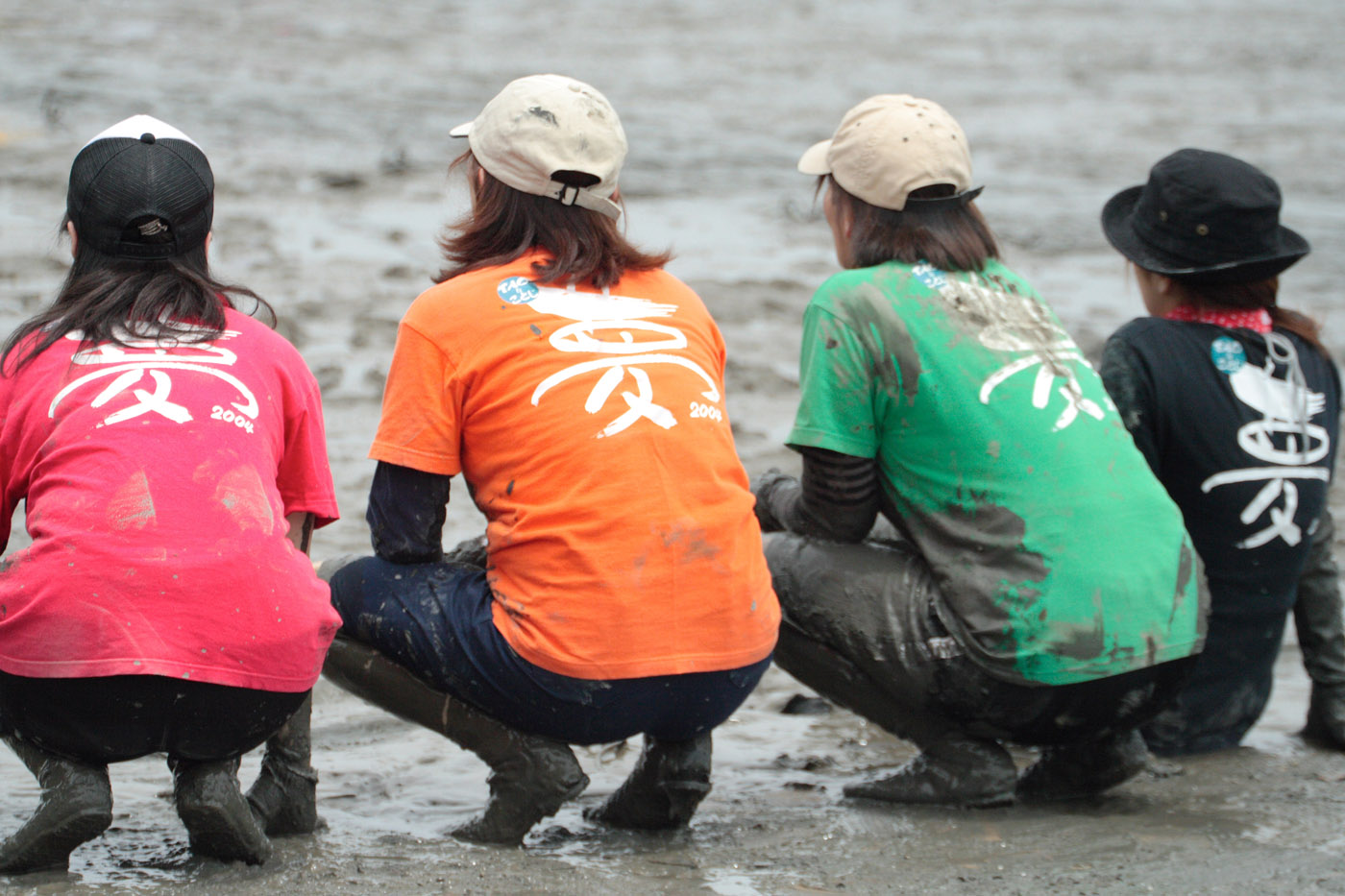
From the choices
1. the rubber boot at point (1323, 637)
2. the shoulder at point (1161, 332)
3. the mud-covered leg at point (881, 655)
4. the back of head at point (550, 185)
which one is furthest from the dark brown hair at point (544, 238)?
the rubber boot at point (1323, 637)

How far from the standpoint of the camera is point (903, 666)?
2859mm

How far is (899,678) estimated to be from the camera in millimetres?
2881

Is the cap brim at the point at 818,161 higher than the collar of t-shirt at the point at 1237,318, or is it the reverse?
the cap brim at the point at 818,161

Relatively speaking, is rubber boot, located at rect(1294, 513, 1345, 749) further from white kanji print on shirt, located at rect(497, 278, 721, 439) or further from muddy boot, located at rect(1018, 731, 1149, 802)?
white kanji print on shirt, located at rect(497, 278, 721, 439)

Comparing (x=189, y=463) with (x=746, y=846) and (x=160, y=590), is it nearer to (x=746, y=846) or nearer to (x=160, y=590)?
(x=160, y=590)

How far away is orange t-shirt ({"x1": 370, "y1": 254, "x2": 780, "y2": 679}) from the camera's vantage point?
2.44 metres

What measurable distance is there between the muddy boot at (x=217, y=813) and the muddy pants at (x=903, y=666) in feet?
3.63

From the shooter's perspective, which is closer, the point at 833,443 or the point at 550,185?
the point at 550,185

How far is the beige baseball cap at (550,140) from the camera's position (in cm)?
263

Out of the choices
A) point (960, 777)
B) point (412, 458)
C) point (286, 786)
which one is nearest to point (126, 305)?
point (412, 458)

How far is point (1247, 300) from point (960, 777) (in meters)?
1.08

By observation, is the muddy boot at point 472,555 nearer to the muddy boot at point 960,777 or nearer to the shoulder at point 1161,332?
the muddy boot at point 960,777

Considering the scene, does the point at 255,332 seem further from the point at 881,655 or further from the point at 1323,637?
the point at 1323,637

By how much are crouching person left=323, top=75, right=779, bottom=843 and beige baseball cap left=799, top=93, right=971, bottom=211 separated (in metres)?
0.47
